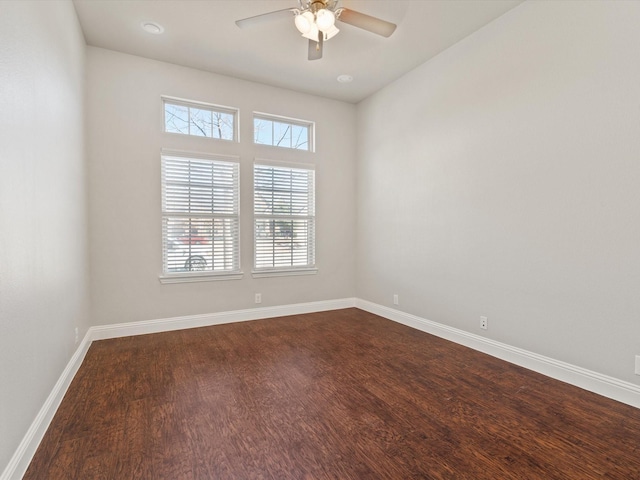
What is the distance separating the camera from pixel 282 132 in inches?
180

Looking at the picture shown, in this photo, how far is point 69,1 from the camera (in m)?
2.73

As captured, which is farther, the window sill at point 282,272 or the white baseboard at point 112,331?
the window sill at point 282,272

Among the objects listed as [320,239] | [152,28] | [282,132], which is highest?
[152,28]

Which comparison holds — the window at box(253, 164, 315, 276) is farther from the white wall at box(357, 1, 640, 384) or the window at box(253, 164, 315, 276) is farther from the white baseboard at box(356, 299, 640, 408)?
the white baseboard at box(356, 299, 640, 408)

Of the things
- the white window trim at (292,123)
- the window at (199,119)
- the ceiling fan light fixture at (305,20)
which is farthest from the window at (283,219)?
the ceiling fan light fixture at (305,20)

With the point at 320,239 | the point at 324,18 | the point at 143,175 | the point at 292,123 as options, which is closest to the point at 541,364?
the point at 320,239

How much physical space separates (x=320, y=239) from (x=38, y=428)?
11.7ft

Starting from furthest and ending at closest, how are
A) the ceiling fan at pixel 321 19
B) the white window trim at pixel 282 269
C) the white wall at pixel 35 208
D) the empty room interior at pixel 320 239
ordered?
the white window trim at pixel 282 269 → the ceiling fan at pixel 321 19 → the empty room interior at pixel 320 239 → the white wall at pixel 35 208

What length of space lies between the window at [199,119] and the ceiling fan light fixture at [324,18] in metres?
2.17

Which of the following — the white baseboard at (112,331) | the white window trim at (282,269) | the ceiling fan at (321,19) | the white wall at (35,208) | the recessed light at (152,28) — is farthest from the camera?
the white window trim at (282,269)

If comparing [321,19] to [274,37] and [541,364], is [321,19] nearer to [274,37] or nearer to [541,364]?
[274,37]

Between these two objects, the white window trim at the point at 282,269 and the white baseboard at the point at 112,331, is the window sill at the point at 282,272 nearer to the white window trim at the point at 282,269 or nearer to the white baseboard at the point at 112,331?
the white window trim at the point at 282,269

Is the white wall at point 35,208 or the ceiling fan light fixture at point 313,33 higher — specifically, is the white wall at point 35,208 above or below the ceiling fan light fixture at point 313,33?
A: below

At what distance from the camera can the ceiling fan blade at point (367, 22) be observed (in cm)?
243
